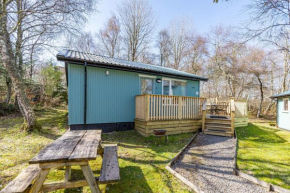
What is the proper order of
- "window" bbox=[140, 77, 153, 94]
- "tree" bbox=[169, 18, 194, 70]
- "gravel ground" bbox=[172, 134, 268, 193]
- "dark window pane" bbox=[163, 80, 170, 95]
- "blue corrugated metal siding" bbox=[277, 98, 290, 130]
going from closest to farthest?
"gravel ground" bbox=[172, 134, 268, 193] < "window" bbox=[140, 77, 153, 94] < "dark window pane" bbox=[163, 80, 170, 95] < "blue corrugated metal siding" bbox=[277, 98, 290, 130] < "tree" bbox=[169, 18, 194, 70]

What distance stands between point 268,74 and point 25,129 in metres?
21.0

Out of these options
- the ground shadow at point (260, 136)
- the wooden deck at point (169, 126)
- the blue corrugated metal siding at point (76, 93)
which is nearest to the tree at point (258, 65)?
the ground shadow at point (260, 136)

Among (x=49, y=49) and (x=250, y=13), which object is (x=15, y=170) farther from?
(x=250, y=13)

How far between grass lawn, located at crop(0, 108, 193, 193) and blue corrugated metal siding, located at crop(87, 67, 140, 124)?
85cm

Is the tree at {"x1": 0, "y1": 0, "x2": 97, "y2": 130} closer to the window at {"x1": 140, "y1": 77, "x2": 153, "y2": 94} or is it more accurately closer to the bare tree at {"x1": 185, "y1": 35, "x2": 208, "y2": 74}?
the window at {"x1": 140, "y1": 77, "x2": 153, "y2": 94}

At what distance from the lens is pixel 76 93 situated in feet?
18.7

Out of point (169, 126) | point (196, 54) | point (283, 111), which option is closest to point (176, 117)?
point (169, 126)

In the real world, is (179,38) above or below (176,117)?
above

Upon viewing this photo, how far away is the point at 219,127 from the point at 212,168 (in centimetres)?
371

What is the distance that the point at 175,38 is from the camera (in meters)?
18.7

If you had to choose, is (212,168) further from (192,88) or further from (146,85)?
(192,88)

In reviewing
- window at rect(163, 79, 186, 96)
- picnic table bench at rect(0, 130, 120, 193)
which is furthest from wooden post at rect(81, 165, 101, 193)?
window at rect(163, 79, 186, 96)

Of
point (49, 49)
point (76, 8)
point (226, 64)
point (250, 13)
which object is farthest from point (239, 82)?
point (49, 49)

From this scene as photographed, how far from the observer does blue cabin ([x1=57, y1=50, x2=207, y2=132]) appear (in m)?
5.68
